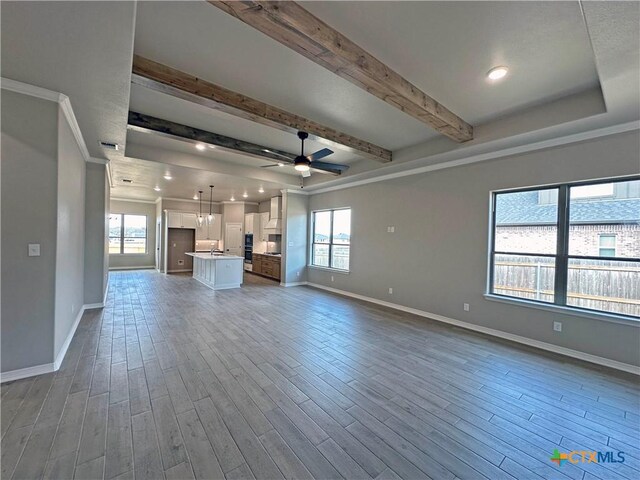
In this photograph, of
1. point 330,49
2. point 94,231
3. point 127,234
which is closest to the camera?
point 330,49

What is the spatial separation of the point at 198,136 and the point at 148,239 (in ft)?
28.4

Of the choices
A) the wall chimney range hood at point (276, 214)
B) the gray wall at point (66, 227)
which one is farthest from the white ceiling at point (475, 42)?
the wall chimney range hood at point (276, 214)

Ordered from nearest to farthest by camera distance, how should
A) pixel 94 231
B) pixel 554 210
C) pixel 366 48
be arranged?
pixel 366 48 < pixel 554 210 < pixel 94 231

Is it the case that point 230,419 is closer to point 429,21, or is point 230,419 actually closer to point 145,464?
point 145,464

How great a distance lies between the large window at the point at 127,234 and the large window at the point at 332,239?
751cm

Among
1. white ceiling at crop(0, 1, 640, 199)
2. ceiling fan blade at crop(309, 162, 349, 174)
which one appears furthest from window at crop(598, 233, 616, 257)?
ceiling fan blade at crop(309, 162, 349, 174)

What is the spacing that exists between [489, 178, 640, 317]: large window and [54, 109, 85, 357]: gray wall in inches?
230

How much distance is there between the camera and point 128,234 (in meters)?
10.6

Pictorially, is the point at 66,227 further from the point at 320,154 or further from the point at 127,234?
the point at 127,234

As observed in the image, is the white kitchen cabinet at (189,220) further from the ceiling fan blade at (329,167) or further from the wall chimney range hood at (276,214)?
the ceiling fan blade at (329,167)

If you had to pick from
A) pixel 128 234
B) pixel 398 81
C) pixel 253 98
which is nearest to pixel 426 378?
pixel 398 81

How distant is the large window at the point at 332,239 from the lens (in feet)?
23.6

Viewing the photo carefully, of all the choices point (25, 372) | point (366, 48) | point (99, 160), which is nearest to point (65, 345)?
point (25, 372)

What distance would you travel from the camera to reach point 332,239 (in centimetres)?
767
